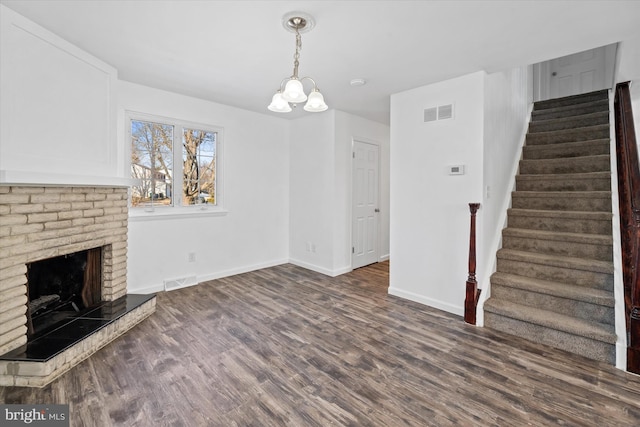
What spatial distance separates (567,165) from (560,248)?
1.33 m

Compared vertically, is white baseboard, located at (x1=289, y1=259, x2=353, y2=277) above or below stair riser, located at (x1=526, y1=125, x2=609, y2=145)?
below

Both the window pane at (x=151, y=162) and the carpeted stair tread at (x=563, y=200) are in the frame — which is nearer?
A: the carpeted stair tread at (x=563, y=200)

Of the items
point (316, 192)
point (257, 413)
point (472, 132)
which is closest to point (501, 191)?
point (472, 132)

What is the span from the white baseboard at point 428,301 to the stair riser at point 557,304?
391 mm

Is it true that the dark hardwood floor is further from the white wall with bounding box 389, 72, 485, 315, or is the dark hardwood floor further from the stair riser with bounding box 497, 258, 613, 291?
the stair riser with bounding box 497, 258, 613, 291

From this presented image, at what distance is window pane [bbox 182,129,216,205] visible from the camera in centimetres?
404

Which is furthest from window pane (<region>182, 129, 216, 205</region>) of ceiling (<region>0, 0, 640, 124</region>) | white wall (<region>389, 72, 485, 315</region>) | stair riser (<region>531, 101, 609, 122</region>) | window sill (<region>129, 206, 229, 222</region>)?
stair riser (<region>531, 101, 609, 122</region>)

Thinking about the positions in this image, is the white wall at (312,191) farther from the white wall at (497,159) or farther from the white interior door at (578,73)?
the white interior door at (578,73)

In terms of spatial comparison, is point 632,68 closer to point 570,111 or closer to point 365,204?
point 570,111

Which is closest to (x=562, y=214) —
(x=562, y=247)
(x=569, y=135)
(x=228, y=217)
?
(x=562, y=247)

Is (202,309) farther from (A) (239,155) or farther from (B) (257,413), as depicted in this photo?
(A) (239,155)

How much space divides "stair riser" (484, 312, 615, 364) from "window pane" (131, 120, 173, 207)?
398cm

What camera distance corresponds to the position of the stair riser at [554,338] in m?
2.31

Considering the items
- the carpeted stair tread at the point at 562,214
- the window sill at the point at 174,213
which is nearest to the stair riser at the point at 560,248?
the carpeted stair tread at the point at 562,214
